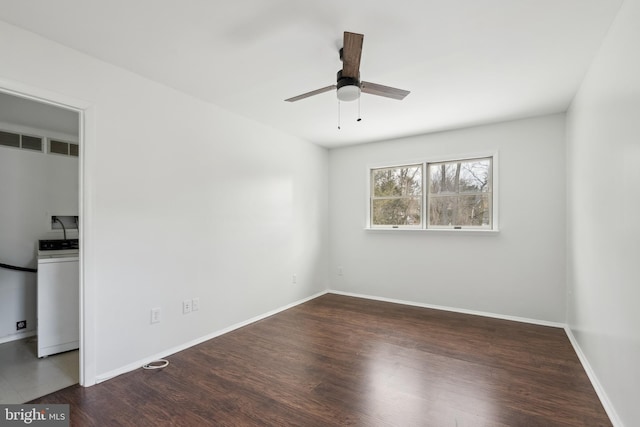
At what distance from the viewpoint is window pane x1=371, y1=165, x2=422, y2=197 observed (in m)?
4.52

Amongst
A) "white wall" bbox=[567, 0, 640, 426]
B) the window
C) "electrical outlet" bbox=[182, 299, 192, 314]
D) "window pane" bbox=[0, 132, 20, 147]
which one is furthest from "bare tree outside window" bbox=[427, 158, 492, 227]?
"window pane" bbox=[0, 132, 20, 147]

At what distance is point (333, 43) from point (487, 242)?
124 inches

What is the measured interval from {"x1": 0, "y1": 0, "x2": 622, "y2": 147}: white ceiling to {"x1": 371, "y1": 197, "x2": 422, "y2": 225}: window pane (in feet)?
5.54

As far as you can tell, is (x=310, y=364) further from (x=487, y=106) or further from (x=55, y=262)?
(x=487, y=106)

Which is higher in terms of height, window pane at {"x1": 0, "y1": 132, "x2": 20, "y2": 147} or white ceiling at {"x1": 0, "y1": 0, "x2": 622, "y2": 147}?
white ceiling at {"x1": 0, "y1": 0, "x2": 622, "y2": 147}

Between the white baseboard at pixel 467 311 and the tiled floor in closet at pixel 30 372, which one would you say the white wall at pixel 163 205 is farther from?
the white baseboard at pixel 467 311

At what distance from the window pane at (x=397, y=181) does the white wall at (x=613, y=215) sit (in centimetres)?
195

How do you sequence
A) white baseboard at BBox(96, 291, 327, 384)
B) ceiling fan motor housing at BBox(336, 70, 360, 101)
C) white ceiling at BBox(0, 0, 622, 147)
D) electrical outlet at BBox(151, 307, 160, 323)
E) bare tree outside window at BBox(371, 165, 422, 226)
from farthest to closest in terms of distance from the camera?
bare tree outside window at BBox(371, 165, 422, 226), electrical outlet at BBox(151, 307, 160, 323), white baseboard at BBox(96, 291, 327, 384), ceiling fan motor housing at BBox(336, 70, 360, 101), white ceiling at BBox(0, 0, 622, 147)

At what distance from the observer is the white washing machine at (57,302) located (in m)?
2.72

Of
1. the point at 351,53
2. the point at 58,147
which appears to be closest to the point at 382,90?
the point at 351,53

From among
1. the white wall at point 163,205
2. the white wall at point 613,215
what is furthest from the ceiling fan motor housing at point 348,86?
the white wall at point 163,205

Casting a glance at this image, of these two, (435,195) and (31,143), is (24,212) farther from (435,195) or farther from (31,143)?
(435,195)

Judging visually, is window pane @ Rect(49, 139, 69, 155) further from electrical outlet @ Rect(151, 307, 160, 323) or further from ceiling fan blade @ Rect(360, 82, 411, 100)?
ceiling fan blade @ Rect(360, 82, 411, 100)

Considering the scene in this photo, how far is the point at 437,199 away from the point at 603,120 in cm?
229
